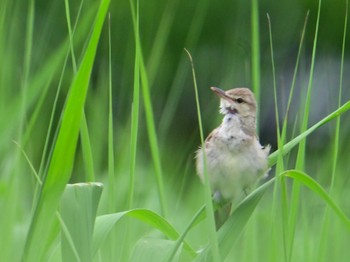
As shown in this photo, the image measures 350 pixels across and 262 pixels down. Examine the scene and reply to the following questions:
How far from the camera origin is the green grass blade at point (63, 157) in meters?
1.42

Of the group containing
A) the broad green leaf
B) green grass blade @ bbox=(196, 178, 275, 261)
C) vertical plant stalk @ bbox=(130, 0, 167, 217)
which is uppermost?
vertical plant stalk @ bbox=(130, 0, 167, 217)

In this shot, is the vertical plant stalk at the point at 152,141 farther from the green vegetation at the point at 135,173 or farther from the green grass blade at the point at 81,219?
the green grass blade at the point at 81,219

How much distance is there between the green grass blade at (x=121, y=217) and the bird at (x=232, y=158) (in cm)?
37

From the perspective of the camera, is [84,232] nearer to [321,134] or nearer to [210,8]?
[321,134]

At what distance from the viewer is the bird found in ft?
6.91

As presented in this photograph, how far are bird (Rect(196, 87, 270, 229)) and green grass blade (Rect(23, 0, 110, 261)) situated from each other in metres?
0.63

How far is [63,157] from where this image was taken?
4.69ft

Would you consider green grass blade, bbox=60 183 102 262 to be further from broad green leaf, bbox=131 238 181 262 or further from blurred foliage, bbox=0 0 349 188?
blurred foliage, bbox=0 0 349 188

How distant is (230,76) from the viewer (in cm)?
251

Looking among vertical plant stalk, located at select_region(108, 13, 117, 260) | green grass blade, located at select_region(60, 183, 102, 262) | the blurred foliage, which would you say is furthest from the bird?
the blurred foliage

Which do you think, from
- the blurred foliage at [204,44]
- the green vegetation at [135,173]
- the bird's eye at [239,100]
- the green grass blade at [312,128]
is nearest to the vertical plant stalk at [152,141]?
the green vegetation at [135,173]

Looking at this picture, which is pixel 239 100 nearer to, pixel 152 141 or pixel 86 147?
pixel 152 141

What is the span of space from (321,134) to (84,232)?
379 centimetres

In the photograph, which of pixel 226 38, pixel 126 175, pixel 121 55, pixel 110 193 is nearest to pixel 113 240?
pixel 110 193
